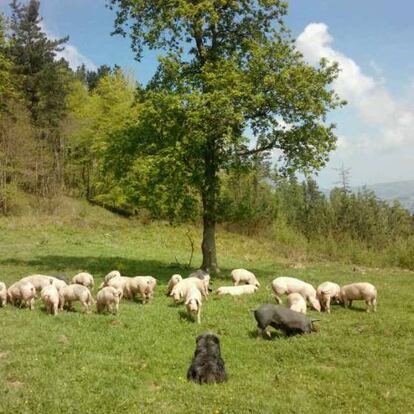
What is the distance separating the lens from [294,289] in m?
17.3

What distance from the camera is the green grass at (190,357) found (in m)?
9.39

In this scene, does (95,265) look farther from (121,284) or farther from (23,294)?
(23,294)

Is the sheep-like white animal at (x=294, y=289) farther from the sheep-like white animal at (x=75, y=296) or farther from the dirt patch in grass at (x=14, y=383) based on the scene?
the dirt patch in grass at (x=14, y=383)

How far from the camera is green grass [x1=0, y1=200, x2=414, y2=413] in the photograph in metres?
9.39

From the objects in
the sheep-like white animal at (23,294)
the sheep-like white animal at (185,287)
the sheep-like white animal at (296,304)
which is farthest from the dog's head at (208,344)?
the sheep-like white animal at (23,294)

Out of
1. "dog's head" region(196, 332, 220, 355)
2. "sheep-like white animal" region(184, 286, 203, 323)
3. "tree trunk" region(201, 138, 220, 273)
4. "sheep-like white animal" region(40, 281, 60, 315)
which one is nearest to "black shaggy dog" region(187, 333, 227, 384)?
"dog's head" region(196, 332, 220, 355)

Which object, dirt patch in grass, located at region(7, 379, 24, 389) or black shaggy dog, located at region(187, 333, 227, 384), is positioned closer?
dirt patch in grass, located at region(7, 379, 24, 389)

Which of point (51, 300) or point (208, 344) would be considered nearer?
point (208, 344)

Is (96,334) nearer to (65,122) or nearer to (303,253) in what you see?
(303,253)

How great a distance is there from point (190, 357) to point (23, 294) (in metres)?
6.54

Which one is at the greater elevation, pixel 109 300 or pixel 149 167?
pixel 149 167

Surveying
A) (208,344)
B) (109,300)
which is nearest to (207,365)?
(208,344)

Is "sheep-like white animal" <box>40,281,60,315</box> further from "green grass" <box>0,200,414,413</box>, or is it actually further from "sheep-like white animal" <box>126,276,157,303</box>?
"sheep-like white animal" <box>126,276,157,303</box>

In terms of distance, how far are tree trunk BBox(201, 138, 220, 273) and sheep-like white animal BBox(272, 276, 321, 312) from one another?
6.59m
